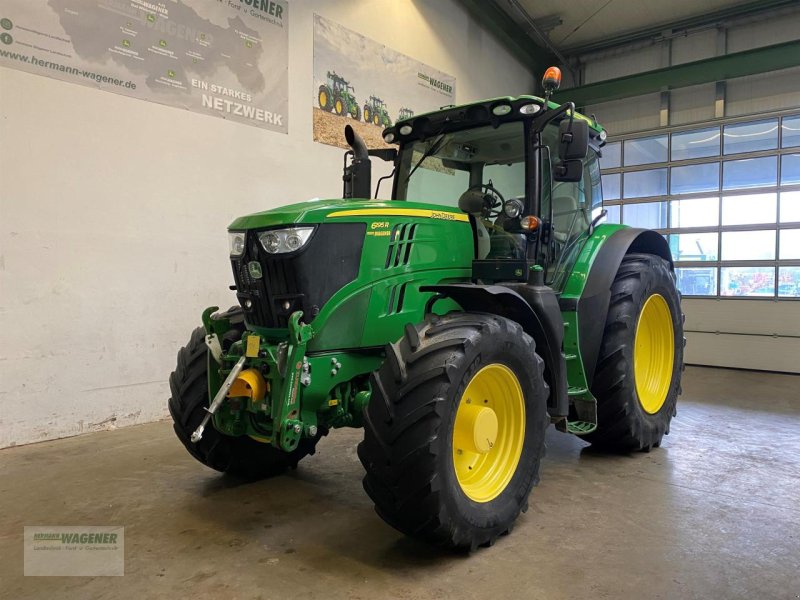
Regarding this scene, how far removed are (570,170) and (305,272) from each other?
62.3 inches

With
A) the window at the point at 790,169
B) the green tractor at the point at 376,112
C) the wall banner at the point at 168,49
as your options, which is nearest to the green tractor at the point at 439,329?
the wall banner at the point at 168,49

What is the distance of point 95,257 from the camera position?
4621 millimetres

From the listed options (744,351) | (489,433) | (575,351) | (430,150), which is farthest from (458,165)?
(744,351)

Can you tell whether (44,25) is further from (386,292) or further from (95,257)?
(386,292)

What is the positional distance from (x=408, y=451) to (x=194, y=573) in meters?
1.01

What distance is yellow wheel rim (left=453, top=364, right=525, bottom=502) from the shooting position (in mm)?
2580

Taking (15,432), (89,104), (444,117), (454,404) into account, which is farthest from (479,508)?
(89,104)

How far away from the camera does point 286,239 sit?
8.53 feet

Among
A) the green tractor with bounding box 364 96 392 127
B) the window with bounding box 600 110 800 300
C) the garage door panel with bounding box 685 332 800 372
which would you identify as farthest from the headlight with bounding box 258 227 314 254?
the garage door panel with bounding box 685 332 800 372

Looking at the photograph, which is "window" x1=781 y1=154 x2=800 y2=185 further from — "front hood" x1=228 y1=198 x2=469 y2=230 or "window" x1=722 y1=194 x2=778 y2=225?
"front hood" x1=228 y1=198 x2=469 y2=230

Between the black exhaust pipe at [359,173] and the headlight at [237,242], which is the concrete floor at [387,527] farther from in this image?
the black exhaust pipe at [359,173]

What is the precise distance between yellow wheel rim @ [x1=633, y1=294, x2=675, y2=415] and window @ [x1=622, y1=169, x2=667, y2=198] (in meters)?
5.52

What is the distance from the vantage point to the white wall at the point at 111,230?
14.0ft

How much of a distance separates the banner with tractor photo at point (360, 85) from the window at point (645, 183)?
380 cm
